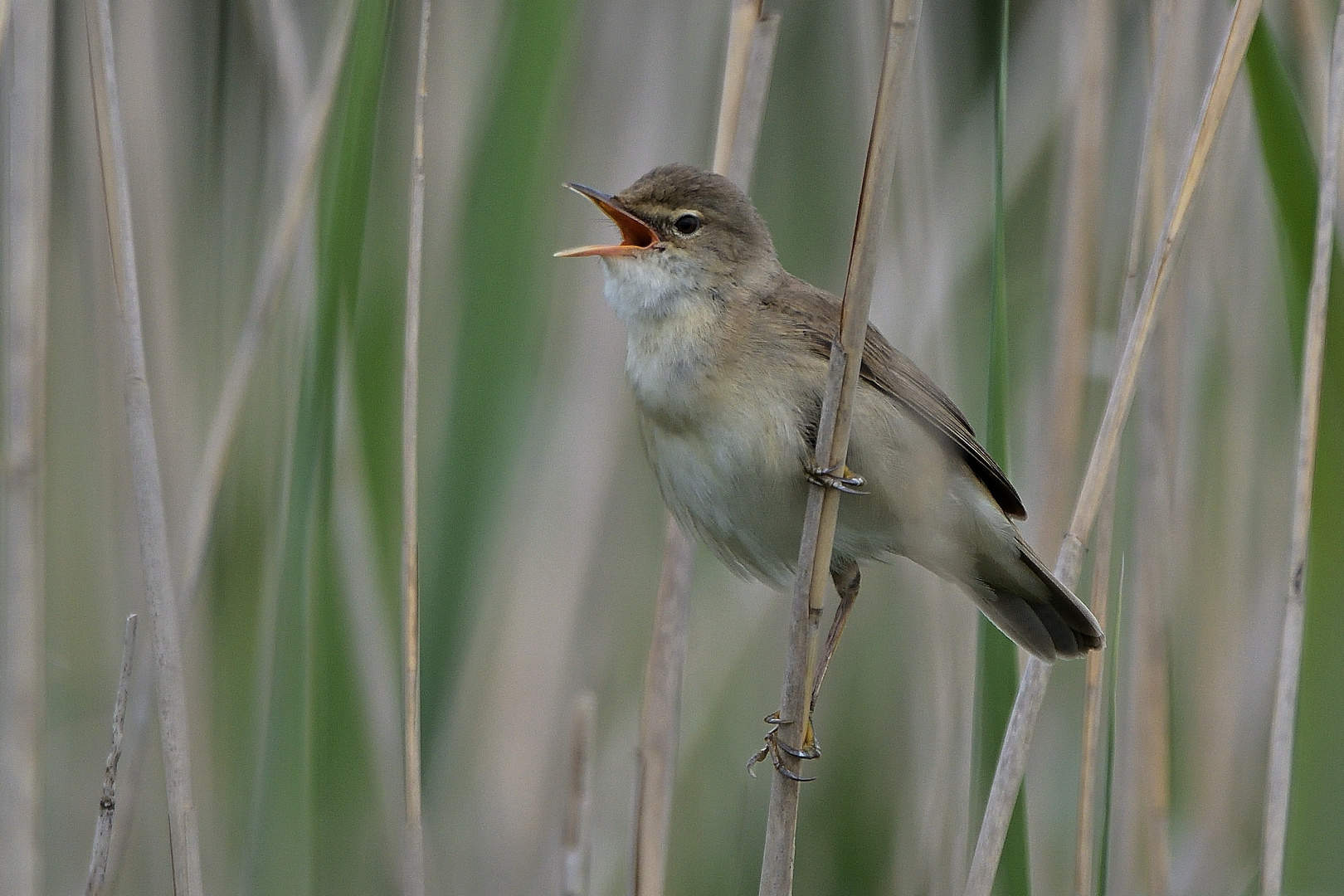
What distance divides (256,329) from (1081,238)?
1.41 metres

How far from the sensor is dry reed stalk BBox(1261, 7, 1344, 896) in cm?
186

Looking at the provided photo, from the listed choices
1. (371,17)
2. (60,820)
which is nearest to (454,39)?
(371,17)

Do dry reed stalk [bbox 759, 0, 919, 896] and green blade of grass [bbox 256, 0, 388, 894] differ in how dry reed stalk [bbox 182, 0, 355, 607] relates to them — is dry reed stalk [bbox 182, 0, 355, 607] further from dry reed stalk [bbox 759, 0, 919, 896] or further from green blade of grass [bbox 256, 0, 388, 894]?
dry reed stalk [bbox 759, 0, 919, 896]

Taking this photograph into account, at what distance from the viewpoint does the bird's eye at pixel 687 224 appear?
86.0 inches

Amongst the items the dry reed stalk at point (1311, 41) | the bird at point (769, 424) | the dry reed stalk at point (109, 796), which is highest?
the dry reed stalk at point (1311, 41)

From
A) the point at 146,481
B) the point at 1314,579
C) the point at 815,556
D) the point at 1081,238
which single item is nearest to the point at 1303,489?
the point at 1314,579

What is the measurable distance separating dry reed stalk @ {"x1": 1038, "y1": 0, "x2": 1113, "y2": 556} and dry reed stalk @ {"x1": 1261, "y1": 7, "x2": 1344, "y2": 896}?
1.32ft

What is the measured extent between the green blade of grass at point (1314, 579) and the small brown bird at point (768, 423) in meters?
0.31

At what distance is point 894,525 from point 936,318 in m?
0.60

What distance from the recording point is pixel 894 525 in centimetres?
219

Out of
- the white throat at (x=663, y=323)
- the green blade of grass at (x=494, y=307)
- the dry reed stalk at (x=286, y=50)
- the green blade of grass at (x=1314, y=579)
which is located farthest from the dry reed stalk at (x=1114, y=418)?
the dry reed stalk at (x=286, y=50)

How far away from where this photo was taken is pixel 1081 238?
223cm

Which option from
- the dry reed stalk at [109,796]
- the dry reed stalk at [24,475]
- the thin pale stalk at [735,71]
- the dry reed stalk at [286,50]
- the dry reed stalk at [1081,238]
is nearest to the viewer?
the dry reed stalk at [109,796]

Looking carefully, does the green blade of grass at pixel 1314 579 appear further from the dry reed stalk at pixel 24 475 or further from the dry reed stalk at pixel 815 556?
the dry reed stalk at pixel 24 475
